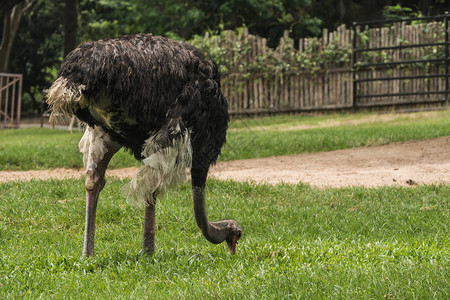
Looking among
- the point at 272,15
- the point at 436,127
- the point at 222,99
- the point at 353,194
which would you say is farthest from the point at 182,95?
the point at 272,15

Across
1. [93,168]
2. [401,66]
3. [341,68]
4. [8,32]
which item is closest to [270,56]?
[341,68]

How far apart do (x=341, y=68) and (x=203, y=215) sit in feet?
51.9

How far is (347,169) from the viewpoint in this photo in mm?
10211

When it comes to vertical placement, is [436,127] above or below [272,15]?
below

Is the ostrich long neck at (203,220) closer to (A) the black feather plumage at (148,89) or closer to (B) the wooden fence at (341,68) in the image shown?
(A) the black feather plumage at (148,89)

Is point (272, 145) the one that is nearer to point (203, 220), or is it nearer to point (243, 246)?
point (243, 246)

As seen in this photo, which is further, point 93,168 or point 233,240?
point 233,240

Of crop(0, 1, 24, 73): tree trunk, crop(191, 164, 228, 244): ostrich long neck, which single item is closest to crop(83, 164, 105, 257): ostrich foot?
crop(191, 164, 228, 244): ostrich long neck

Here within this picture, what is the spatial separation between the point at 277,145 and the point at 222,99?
25.1 feet

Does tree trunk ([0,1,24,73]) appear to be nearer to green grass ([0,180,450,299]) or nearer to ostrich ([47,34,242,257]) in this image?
green grass ([0,180,450,299])

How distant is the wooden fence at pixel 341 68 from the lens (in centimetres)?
1927

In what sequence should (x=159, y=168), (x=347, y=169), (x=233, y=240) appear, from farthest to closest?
(x=347, y=169) < (x=233, y=240) < (x=159, y=168)

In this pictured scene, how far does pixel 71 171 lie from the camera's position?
10.6m

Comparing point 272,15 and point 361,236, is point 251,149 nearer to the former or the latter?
point 361,236
